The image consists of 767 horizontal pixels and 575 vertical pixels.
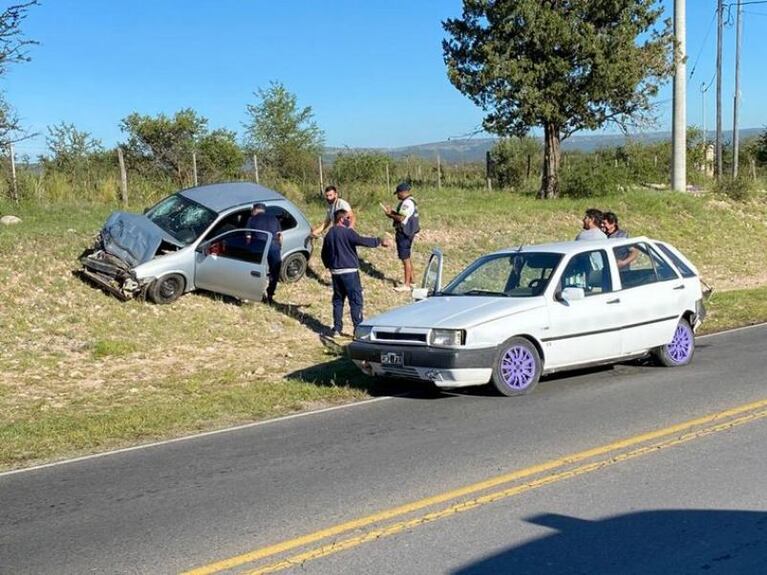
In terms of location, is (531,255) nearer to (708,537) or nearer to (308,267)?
(708,537)

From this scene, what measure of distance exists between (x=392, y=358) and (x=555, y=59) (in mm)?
16998

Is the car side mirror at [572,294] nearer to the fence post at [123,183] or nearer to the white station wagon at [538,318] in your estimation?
the white station wagon at [538,318]

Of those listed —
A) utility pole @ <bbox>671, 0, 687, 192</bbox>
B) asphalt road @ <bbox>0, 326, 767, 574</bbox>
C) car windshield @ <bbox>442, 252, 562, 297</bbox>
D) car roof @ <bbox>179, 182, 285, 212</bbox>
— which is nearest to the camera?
asphalt road @ <bbox>0, 326, 767, 574</bbox>

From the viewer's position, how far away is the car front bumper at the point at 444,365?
8.30 meters

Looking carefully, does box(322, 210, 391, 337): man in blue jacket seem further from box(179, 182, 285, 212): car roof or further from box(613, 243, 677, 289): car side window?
box(613, 243, 677, 289): car side window

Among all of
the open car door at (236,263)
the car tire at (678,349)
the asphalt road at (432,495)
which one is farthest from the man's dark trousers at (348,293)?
the car tire at (678,349)

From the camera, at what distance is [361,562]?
450 cm

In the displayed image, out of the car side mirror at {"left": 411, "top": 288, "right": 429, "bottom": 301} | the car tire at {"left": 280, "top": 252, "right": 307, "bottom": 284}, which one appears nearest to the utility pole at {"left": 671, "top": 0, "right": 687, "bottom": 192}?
the car tire at {"left": 280, "top": 252, "right": 307, "bottom": 284}

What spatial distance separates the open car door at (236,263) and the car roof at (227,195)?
0.83 m

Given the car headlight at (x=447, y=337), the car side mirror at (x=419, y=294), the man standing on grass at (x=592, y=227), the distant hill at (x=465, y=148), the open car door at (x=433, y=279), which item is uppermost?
the distant hill at (x=465, y=148)

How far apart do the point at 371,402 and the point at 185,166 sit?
19.6 m

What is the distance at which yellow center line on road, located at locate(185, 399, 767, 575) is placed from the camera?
4.64 metres

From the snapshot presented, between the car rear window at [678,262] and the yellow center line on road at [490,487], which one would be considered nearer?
the yellow center line on road at [490,487]

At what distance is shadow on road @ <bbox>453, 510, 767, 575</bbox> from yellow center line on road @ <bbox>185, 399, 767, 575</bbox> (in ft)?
2.10
